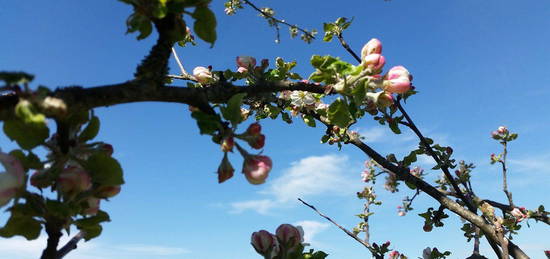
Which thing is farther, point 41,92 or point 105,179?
point 105,179

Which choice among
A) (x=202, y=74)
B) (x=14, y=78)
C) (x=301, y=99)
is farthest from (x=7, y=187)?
(x=301, y=99)

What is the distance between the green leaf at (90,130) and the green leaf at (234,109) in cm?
35

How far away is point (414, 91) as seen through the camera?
2.79 meters

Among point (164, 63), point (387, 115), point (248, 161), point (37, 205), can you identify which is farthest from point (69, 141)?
point (387, 115)

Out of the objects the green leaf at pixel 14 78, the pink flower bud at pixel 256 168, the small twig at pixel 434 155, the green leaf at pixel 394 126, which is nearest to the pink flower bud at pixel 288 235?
the pink flower bud at pixel 256 168

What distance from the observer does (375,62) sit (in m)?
1.35

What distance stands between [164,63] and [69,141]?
0.32 meters

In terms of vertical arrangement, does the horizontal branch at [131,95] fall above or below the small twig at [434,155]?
below

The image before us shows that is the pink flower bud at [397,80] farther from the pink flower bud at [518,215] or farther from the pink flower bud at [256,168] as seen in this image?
the pink flower bud at [518,215]

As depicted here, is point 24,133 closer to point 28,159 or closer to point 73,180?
point 28,159

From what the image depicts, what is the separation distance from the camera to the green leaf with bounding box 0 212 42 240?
1.10 m

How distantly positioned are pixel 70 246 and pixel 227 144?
0.51 m

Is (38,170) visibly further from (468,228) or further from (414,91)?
(468,228)

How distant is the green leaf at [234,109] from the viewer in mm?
1130
